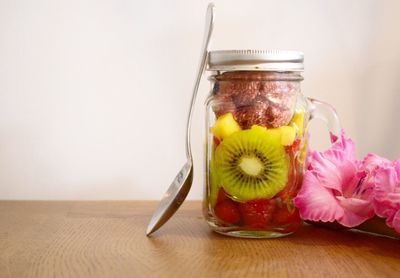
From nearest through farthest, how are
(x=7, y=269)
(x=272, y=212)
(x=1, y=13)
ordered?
(x=7, y=269) < (x=272, y=212) < (x=1, y=13)

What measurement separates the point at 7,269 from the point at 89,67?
1.56 feet

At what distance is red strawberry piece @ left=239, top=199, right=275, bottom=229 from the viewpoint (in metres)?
0.58

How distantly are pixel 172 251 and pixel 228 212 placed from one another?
76 millimetres

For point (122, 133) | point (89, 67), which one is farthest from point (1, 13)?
point (122, 133)

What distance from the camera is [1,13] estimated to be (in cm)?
89

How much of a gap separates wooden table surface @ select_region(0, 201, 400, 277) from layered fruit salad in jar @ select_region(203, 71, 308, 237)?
0.07 feet

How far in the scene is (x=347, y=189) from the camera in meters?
0.61

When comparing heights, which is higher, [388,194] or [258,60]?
[258,60]

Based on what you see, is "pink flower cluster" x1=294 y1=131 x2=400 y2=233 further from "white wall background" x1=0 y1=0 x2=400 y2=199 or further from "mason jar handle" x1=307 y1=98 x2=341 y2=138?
"white wall background" x1=0 y1=0 x2=400 y2=199


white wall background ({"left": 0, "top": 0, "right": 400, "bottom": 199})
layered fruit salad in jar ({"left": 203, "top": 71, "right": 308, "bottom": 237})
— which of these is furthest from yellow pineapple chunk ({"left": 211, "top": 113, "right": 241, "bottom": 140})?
white wall background ({"left": 0, "top": 0, "right": 400, "bottom": 199})

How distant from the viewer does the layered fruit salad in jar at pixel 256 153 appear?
58 cm

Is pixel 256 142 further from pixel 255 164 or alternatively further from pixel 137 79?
pixel 137 79

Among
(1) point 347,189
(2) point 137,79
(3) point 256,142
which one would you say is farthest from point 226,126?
(2) point 137,79

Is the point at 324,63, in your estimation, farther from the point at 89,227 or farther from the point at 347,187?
the point at 89,227
